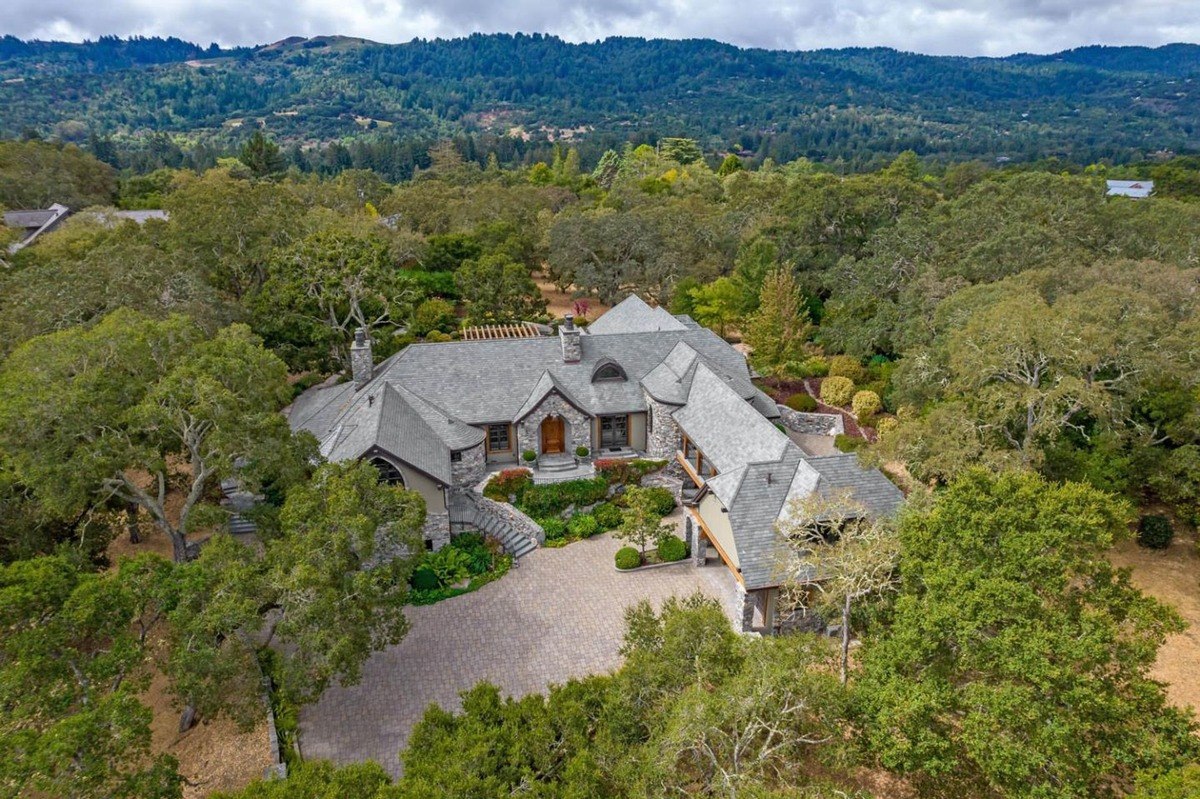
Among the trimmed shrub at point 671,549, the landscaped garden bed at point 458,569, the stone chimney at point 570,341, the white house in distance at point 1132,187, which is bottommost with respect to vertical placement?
the landscaped garden bed at point 458,569

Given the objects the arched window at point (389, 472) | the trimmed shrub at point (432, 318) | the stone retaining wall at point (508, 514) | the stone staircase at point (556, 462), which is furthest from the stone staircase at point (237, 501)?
the trimmed shrub at point (432, 318)

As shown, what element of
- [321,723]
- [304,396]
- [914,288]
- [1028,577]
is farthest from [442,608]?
[914,288]

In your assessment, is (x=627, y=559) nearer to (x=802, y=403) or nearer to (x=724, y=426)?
(x=724, y=426)

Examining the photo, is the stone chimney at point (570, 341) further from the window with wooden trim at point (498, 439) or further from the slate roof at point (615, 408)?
the window with wooden trim at point (498, 439)

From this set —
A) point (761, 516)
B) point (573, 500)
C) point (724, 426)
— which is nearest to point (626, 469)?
point (573, 500)

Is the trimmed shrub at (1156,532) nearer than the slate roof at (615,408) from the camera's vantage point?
No

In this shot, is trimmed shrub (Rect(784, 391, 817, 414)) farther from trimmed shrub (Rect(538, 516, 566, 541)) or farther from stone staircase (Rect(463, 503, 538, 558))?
stone staircase (Rect(463, 503, 538, 558))

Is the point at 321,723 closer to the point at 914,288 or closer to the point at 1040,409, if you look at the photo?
the point at 1040,409

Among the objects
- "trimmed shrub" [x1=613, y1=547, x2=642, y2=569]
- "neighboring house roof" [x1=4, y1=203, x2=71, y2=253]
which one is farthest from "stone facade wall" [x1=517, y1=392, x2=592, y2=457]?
"neighboring house roof" [x1=4, y1=203, x2=71, y2=253]
